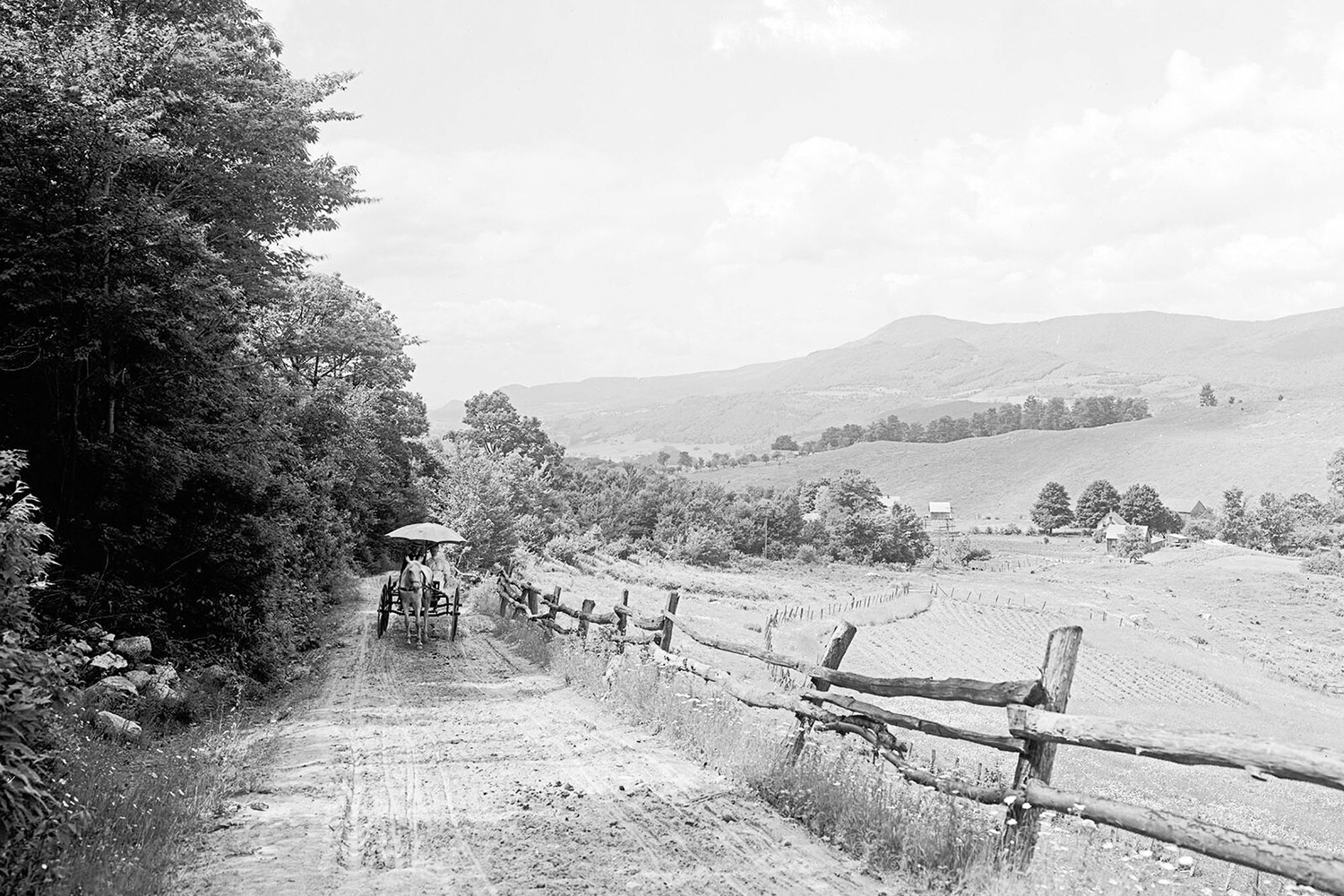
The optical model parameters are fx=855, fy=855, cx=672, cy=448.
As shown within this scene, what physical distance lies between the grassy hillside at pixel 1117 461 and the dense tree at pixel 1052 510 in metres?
5.92

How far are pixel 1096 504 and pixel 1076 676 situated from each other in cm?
8933

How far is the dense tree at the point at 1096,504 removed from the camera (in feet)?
408

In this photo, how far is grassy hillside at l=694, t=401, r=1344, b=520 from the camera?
129000mm

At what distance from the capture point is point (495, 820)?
6.14m

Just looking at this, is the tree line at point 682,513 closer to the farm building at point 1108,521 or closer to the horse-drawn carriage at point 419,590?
the horse-drawn carriage at point 419,590

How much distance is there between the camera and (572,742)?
27.8ft

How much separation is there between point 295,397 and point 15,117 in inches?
388

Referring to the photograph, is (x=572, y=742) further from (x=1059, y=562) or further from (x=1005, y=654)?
(x=1059, y=562)

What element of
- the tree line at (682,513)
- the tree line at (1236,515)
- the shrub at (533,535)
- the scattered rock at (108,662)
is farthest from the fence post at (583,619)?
the tree line at (1236,515)

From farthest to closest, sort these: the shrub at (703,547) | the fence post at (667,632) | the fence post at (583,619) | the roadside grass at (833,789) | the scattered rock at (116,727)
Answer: the shrub at (703,547) < the fence post at (583,619) < the fence post at (667,632) < the scattered rock at (116,727) < the roadside grass at (833,789)

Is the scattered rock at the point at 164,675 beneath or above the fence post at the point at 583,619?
above

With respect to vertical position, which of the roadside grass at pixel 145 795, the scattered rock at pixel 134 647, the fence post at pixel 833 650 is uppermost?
the fence post at pixel 833 650

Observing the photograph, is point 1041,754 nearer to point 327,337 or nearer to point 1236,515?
point 327,337

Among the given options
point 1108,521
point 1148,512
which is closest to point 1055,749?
point 1108,521
